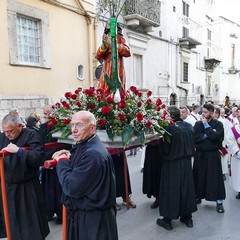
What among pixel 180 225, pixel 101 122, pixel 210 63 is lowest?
pixel 180 225

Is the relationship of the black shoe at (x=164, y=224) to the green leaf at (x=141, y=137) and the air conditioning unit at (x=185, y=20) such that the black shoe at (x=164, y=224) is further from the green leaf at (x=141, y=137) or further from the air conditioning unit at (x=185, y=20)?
the air conditioning unit at (x=185, y=20)

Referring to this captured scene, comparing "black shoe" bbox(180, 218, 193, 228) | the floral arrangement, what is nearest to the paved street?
"black shoe" bbox(180, 218, 193, 228)

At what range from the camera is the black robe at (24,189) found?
3.03m

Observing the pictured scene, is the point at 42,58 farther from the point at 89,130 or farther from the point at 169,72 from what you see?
the point at 169,72

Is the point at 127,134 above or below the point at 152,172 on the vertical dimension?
above

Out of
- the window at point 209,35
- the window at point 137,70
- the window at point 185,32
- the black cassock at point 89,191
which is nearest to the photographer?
the black cassock at point 89,191

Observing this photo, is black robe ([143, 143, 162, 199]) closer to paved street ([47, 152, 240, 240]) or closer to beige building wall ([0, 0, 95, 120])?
paved street ([47, 152, 240, 240])

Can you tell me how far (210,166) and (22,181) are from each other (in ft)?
9.43

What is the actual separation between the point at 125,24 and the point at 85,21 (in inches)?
102

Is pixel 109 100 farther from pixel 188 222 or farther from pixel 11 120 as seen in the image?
pixel 188 222

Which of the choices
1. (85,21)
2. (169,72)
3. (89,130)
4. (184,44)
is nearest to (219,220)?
(89,130)

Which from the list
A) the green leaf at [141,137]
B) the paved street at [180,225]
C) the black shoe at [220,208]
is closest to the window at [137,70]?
the paved street at [180,225]

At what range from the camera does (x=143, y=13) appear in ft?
39.1

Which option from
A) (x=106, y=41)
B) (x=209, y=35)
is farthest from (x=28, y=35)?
(x=209, y=35)
